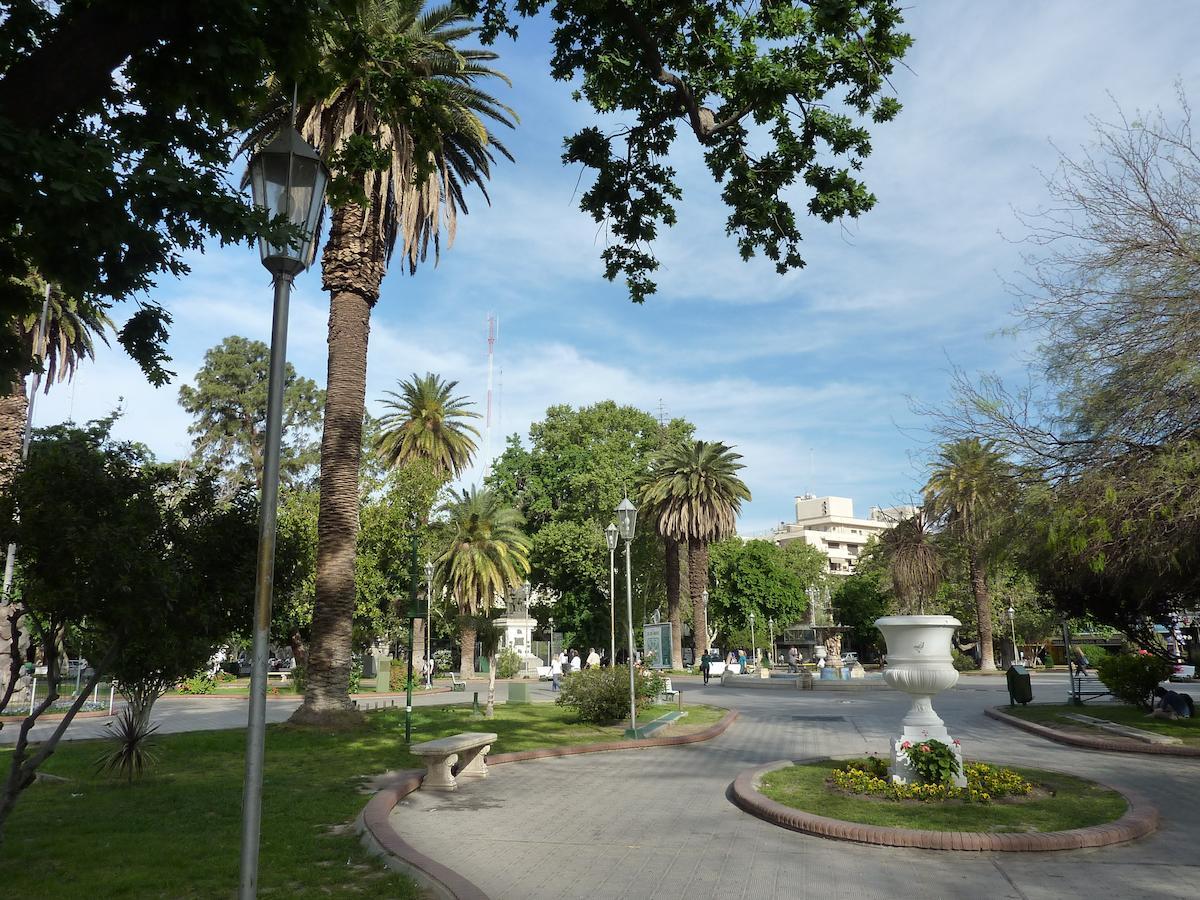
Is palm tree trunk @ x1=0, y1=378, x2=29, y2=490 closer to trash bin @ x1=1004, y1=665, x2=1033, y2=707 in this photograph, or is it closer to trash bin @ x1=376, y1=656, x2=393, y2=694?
trash bin @ x1=376, y1=656, x2=393, y2=694

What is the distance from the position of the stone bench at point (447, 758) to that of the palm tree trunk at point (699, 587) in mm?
35490

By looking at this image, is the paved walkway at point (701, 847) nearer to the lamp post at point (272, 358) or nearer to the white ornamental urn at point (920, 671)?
the white ornamental urn at point (920, 671)

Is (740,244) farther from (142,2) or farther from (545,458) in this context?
(545,458)

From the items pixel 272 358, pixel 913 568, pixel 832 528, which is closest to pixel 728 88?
pixel 272 358

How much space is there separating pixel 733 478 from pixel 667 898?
4207 cm

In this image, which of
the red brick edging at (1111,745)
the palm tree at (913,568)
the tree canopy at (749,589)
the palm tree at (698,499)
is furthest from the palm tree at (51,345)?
the tree canopy at (749,589)

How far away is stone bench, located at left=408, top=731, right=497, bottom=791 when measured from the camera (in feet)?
33.6

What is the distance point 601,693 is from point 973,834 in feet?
36.3

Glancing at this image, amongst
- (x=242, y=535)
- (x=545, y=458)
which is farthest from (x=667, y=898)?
(x=545, y=458)

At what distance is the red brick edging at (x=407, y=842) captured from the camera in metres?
5.82

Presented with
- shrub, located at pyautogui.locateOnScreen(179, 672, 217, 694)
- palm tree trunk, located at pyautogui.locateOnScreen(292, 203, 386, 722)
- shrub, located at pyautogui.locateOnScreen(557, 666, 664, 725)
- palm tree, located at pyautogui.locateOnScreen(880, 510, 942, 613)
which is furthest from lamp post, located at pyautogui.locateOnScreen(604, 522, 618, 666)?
shrub, located at pyautogui.locateOnScreen(179, 672, 217, 694)

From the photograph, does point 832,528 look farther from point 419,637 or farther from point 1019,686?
point 1019,686

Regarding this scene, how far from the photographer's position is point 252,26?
198 inches

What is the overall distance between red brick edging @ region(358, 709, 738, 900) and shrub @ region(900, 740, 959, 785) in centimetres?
522
